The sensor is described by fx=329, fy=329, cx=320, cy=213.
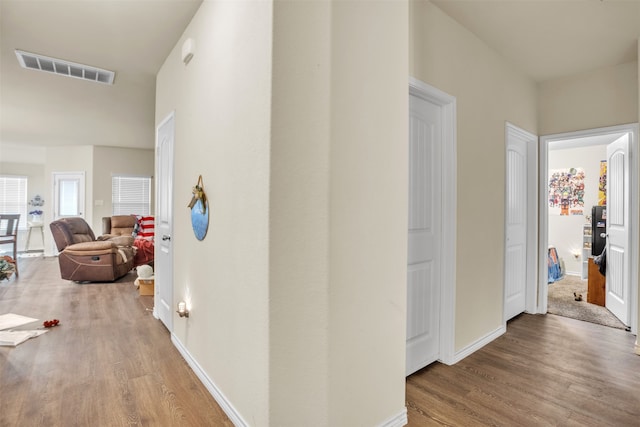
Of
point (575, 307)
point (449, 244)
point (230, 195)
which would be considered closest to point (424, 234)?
point (449, 244)

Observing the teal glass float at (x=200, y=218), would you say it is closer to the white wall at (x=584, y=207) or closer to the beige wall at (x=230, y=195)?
the beige wall at (x=230, y=195)

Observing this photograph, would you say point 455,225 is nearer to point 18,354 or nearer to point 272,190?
point 272,190

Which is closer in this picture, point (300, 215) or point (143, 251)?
point (300, 215)

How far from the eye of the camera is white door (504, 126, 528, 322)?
131 inches

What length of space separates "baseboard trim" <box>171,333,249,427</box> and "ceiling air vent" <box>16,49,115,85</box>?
114 inches

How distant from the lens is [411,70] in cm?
216

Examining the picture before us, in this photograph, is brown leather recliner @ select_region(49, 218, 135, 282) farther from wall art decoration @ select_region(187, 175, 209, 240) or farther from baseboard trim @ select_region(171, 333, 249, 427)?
wall art decoration @ select_region(187, 175, 209, 240)

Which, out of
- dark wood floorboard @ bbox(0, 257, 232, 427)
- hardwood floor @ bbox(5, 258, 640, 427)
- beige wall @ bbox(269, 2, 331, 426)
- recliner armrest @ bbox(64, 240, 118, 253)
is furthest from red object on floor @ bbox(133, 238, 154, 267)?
beige wall @ bbox(269, 2, 331, 426)

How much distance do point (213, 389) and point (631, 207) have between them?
3.93 m

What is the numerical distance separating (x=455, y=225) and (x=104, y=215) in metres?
8.19

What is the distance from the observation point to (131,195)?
825 centimetres

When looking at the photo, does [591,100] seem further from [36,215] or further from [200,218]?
[36,215]

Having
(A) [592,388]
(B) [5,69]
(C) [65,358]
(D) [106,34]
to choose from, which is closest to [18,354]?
(C) [65,358]

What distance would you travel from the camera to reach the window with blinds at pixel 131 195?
8.02 metres
